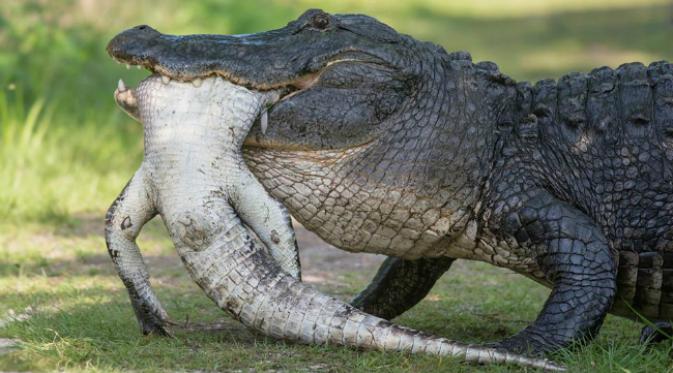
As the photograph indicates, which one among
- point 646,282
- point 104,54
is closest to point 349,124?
point 646,282

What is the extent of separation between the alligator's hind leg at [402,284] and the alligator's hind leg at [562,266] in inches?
A: 32.7

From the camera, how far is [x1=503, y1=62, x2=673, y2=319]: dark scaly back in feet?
16.1

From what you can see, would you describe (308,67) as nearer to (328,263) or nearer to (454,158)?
(454,158)

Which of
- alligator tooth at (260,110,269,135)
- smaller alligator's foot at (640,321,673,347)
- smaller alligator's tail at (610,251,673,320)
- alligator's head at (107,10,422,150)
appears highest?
alligator's head at (107,10,422,150)

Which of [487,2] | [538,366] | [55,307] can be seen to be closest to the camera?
[538,366]

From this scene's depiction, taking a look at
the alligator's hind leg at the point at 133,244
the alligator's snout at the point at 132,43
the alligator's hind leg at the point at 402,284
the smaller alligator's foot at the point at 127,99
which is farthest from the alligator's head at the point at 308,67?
the alligator's hind leg at the point at 402,284

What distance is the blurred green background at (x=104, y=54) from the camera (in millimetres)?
8555

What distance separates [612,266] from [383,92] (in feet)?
3.81

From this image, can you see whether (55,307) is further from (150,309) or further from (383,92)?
(383,92)

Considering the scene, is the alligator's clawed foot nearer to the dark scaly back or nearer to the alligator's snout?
the alligator's snout

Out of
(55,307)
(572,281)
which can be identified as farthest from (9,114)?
(572,281)

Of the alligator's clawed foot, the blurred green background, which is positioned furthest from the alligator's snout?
the blurred green background

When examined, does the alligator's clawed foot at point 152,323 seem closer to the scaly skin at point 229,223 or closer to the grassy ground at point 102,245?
the grassy ground at point 102,245

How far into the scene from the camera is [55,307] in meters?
5.59
